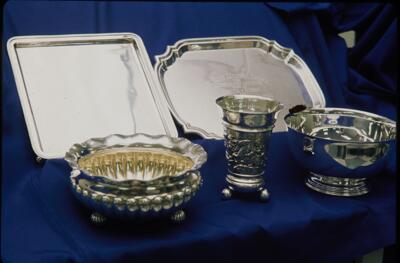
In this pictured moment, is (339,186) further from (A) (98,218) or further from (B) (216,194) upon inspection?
(A) (98,218)

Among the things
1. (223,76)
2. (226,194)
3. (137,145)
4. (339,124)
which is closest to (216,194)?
(226,194)

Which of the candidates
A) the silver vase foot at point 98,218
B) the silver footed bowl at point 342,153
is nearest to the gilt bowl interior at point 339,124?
the silver footed bowl at point 342,153

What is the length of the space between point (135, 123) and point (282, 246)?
336mm

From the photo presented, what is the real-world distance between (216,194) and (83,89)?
322 millimetres

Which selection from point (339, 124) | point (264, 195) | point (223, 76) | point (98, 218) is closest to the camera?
point (98, 218)

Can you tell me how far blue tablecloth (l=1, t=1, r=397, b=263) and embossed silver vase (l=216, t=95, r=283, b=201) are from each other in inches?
1.0

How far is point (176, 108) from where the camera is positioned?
38.7 inches

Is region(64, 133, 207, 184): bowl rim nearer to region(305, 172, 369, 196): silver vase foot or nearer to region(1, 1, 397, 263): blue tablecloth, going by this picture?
region(1, 1, 397, 263): blue tablecloth

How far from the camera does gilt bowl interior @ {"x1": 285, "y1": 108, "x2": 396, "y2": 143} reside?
87 cm

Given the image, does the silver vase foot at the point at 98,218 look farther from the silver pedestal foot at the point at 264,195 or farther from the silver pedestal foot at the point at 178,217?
the silver pedestal foot at the point at 264,195

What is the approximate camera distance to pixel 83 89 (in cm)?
94

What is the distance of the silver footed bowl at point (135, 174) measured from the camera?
609 millimetres

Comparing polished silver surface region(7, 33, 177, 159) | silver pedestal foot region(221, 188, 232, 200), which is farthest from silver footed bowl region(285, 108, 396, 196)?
polished silver surface region(7, 33, 177, 159)

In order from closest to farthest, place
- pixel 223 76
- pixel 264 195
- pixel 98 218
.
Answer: pixel 98 218 → pixel 264 195 → pixel 223 76
